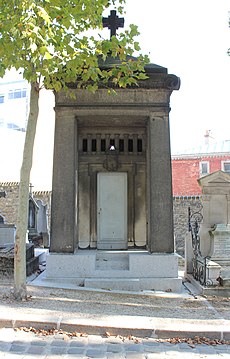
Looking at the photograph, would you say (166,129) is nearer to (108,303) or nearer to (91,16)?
(91,16)

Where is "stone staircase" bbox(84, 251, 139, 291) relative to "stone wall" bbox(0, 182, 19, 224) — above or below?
below

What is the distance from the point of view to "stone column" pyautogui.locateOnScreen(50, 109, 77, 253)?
27.4 ft

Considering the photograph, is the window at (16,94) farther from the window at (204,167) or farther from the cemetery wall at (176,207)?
the cemetery wall at (176,207)

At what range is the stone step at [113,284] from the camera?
800cm

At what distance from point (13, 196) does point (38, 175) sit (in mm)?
→ 8977

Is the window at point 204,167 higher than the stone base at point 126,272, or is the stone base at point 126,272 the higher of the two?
the window at point 204,167

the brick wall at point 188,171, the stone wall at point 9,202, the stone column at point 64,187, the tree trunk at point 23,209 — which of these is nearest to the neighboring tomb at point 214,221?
the stone column at point 64,187

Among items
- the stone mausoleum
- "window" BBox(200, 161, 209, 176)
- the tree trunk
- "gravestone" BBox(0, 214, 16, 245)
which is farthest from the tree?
"window" BBox(200, 161, 209, 176)

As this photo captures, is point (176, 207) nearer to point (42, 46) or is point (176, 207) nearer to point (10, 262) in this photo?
point (10, 262)

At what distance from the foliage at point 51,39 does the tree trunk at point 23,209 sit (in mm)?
503

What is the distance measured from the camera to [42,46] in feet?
17.3

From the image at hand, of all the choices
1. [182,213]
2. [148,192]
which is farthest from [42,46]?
[182,213]

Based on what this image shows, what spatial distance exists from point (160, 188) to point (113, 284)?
2251 millimetres

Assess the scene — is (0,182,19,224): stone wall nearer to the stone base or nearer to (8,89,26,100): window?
the stone base
